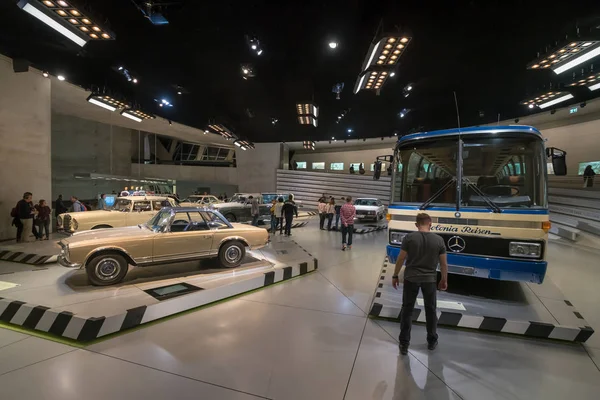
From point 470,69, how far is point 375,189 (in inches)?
694

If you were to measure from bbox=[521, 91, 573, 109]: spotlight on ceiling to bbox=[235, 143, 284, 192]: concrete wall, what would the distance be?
1871cm

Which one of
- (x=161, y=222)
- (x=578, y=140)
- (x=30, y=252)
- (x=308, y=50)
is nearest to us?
(x=161, y=222)

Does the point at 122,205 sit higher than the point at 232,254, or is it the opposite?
the point at 122,205

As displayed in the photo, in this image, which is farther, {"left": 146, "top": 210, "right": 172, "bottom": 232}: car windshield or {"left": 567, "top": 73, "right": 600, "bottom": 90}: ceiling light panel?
{"left": 567, "top": 73, "right": 600, "bottom": 90}: ceiling light panel

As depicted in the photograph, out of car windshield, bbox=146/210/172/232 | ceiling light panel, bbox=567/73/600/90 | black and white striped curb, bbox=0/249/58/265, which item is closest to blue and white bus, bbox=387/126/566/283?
car windshield, bbox=146/210/172/232

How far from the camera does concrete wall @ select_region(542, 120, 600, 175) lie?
15.8 m

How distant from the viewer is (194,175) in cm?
3278

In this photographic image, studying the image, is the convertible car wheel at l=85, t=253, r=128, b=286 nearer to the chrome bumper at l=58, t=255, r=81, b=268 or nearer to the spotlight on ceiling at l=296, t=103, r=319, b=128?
the chrome bumper at l=58, t=255, r=81, b=268

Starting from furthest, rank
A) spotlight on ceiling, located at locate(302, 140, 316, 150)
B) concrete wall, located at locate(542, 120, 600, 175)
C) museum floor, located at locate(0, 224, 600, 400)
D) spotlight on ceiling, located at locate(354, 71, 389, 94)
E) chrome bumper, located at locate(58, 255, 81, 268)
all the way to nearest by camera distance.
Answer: spotlight on ceiling, located at locate(302, 140, 316, 150)
concrete wall, located at locate(542, 120, 600, 175)
spotlight on ceiling, located at locate(354, 71, 389, 94)
chrome bumper, located at locate(58, 255, 81, 268)
museum floor, located at locate(0, 224, 600, 400)

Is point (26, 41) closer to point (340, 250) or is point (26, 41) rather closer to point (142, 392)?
point (142, 392)

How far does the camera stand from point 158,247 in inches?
227

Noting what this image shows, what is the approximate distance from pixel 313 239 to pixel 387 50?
698cm

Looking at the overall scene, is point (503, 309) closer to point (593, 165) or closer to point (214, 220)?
point (214, 220)

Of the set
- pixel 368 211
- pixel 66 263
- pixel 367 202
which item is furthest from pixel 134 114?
pixel 367 202
